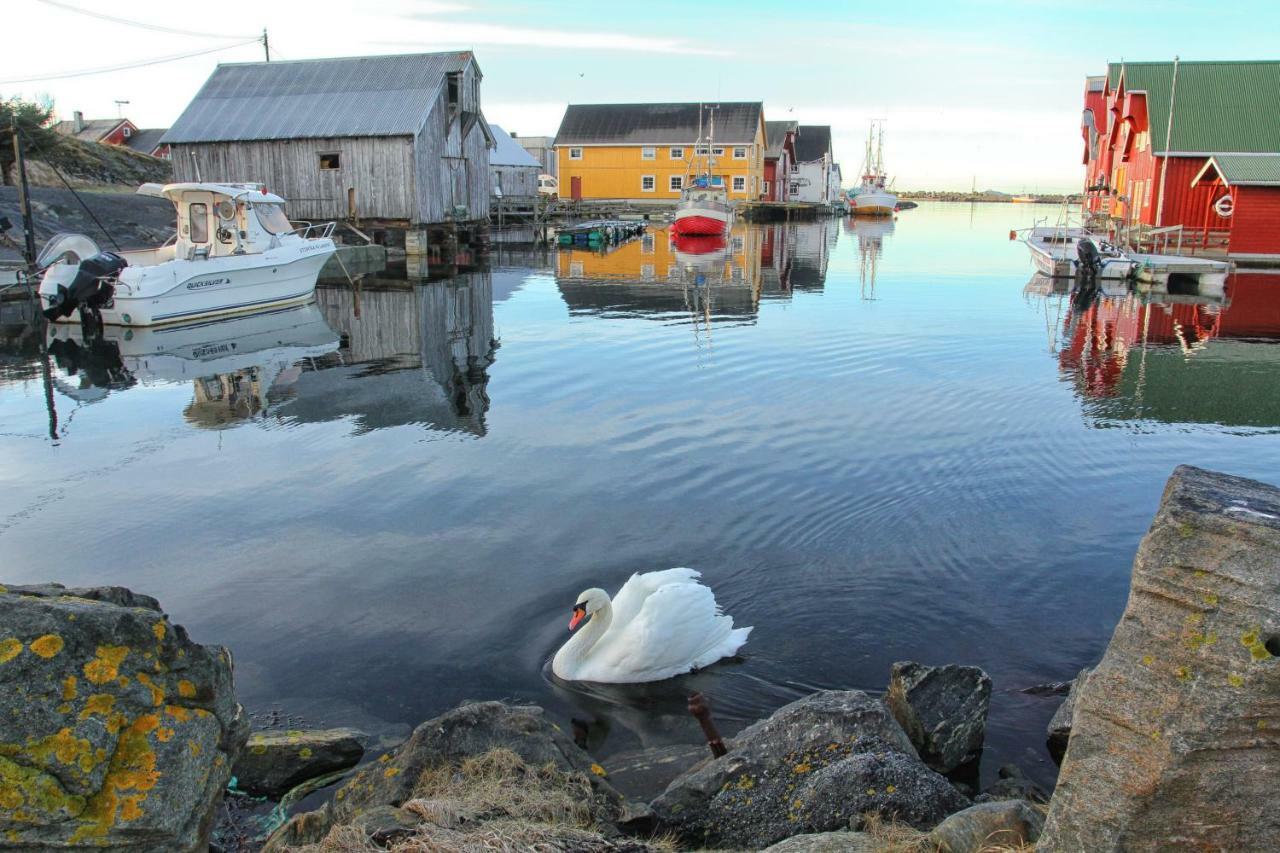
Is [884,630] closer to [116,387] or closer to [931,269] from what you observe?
[116,387]

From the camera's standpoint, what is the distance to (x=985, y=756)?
6.09 metres

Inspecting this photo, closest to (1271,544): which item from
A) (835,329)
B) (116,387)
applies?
(116,387)

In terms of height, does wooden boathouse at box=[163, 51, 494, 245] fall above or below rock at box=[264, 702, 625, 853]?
above

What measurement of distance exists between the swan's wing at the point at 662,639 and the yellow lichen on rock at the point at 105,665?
12.4ft

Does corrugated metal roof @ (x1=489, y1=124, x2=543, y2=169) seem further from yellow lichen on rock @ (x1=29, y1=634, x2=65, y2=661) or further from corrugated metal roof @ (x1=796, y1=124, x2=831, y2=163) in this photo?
yellow lichen on rock @ (x1=29, y1=634, x2=65, y2=661)

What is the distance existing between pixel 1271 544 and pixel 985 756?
3.66m

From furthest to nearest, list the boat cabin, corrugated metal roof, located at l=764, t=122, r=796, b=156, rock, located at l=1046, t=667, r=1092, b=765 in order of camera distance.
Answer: corrugated metal roof, located at l=764, t=122, r=796, b=156 → the boat cabin → rock, located at l=1046, t=667, r=1092, b=765

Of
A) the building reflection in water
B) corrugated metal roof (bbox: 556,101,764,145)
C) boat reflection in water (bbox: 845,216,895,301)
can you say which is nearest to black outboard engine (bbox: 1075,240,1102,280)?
boat reflection in water (bbox: 845,216,895,301)

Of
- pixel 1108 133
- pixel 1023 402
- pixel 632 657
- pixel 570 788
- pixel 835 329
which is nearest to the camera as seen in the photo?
pixel 570 788

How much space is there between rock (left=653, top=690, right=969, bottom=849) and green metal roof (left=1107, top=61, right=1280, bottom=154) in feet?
135

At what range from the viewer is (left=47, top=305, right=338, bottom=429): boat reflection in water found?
51.2 ft

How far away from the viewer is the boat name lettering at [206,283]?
77.5 feet

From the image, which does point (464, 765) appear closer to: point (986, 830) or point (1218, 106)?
point (986, 830)

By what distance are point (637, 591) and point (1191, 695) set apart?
4.72m
